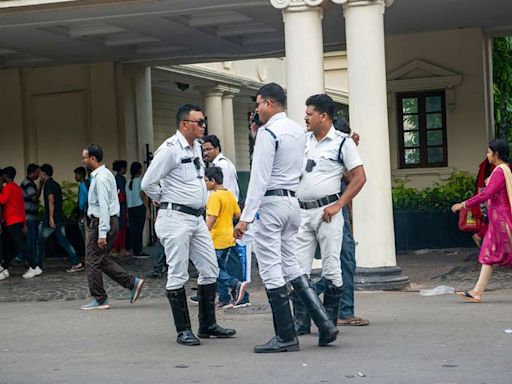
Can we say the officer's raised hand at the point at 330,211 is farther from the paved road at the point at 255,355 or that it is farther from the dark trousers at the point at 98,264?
the dark trousers at the point at 98,264

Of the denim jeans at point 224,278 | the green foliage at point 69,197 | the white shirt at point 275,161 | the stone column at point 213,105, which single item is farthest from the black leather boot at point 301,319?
the stone column at point 213,105

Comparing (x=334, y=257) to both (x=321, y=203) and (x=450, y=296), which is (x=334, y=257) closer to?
(x=321, y=203)

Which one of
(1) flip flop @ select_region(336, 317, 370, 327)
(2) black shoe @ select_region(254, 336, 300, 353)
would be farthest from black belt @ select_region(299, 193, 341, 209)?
(1) flip flop @ select_region(336, 317, 370, 327)

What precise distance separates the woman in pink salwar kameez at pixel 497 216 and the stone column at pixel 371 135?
1.95m

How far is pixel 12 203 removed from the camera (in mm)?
17391

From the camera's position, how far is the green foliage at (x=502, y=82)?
86.0ft

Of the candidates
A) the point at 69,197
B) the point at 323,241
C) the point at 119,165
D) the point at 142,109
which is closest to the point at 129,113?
the point at 142,109

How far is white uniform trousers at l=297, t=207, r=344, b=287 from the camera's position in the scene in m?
9.38

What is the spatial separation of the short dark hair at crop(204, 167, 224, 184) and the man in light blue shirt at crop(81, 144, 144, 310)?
4.26 feet

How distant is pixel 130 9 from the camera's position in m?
16.3

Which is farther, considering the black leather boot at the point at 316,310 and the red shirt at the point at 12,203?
the red shirt at the point at 12,203

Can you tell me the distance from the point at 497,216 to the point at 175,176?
12.9 ft

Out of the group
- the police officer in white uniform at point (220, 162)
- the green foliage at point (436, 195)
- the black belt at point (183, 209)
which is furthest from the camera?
the green foliage at point (436, 195)

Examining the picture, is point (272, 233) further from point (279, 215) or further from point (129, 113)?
point (129, 113)
